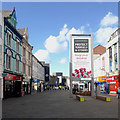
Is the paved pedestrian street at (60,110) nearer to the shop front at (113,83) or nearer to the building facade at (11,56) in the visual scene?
the building facade at (11,56)

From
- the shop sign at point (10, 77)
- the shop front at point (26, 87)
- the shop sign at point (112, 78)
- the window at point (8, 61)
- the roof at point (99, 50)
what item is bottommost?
the shop front at point (26, 87)

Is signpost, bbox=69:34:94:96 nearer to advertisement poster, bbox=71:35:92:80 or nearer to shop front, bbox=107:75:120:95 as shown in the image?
advertisement poster, bbox=71:35:92:80

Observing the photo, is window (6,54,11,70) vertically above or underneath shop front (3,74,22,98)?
above

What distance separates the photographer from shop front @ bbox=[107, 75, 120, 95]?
120ft

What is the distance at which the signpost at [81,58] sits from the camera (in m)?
29.3

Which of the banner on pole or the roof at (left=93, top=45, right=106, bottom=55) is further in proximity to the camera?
the roof at (left=93, top=45, right=106, bottom=55)

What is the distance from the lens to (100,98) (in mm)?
24172

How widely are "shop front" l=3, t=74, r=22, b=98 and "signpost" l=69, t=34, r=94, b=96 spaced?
821 centimetres

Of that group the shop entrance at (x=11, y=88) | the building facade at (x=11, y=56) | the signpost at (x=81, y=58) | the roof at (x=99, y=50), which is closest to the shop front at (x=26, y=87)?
the shop entrance at (x=11, y=88)

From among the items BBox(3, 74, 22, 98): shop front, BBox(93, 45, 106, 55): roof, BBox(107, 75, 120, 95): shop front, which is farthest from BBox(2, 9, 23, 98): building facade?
BBox(93, 45, 106, 55): roof

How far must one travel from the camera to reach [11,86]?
30.0m

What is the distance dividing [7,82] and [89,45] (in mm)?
12304

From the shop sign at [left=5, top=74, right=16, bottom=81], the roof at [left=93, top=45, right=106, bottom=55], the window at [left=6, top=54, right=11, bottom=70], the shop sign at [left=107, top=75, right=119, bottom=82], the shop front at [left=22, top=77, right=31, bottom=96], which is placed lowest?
the shop front at [left=22, top=77, right=31, bottom=96]

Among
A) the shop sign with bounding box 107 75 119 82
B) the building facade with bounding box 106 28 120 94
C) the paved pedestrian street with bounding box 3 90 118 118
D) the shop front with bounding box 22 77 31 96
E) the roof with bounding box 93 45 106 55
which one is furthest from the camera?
the roof with bounding box 93 45 106 55
